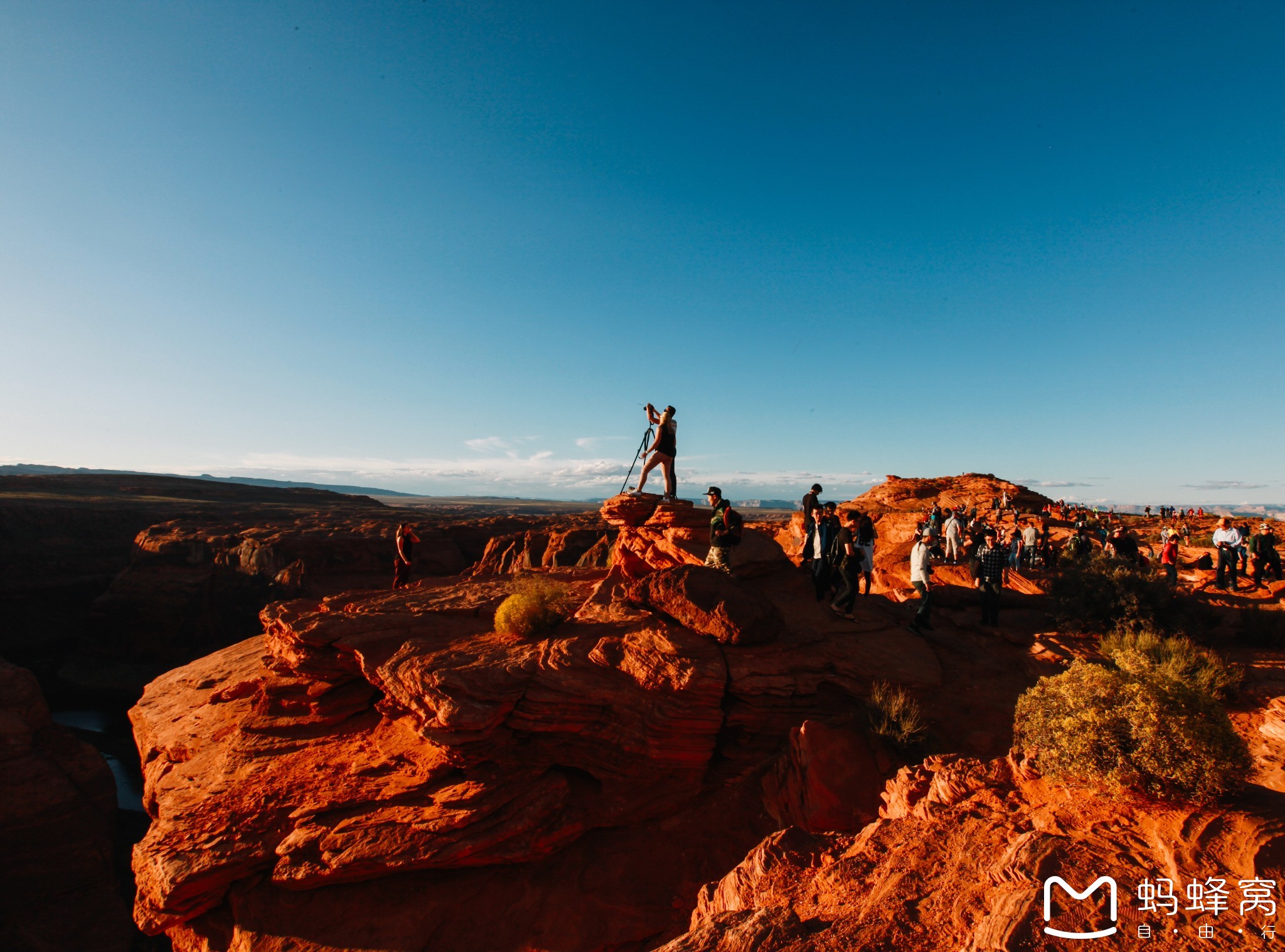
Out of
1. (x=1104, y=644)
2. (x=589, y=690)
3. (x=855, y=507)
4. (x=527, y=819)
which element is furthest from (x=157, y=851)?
(x=855, y=507)

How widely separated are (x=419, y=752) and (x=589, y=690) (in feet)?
10.6

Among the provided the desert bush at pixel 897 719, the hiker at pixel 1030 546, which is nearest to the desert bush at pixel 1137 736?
the desert bush at pixel 897 719

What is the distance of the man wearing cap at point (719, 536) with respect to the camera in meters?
11.4

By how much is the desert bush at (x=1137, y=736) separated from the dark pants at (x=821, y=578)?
20.3 ft

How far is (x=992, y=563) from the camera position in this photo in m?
11.9

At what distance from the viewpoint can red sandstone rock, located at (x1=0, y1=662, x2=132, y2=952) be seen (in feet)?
47.3

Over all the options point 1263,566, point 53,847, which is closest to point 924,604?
point 1263,566

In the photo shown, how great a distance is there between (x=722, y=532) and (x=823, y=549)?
2.47 meters

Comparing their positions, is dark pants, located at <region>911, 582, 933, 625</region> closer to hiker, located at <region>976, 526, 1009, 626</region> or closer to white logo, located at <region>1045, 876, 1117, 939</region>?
hiker, located at <region>976, 526, 1009, 626</region>

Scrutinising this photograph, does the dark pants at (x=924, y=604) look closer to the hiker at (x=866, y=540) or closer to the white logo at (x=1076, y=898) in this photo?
the hiker at (x=866, y=540)

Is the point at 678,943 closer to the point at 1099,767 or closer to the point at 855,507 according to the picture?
the point at 1099,767

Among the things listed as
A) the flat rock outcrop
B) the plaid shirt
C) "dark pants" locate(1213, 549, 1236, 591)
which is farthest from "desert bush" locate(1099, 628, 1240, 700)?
"dark pants" locate(1213, 549, 1236, 591)

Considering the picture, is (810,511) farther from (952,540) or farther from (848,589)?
(952,540)

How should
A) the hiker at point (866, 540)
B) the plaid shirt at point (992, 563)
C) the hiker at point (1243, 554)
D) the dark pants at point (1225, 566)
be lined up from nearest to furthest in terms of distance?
the plaid shirt at point (992, 563) → the hiker at point (866, 540) → the dark pants at point (1225, 566) → the hiker at point (1243, 554)
